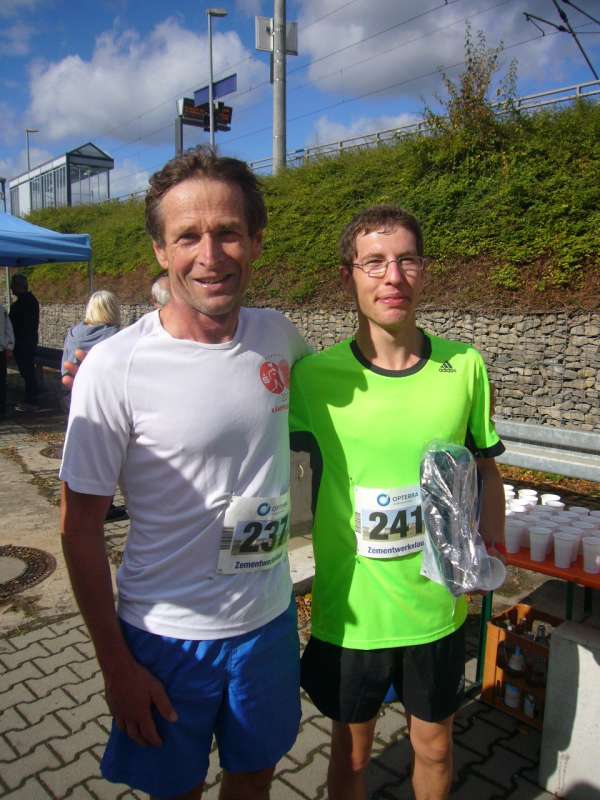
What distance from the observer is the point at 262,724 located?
1.65m

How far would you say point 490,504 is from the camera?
2.12 meters

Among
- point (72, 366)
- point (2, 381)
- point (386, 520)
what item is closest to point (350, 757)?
point (386, 520)

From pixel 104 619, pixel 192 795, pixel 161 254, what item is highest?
pixel 161 254

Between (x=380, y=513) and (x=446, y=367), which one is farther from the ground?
(x=446, y=367)

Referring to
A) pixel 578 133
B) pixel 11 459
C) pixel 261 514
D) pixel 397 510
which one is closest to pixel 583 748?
pixel 397 510

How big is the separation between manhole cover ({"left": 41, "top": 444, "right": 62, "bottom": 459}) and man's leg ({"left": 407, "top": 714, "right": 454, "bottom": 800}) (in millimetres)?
6990

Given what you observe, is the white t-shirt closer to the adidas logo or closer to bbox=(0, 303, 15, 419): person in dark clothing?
the adidas logo

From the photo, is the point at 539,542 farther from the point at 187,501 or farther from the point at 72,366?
the point at 72,366

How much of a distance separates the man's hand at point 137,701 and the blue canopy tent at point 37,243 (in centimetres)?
899

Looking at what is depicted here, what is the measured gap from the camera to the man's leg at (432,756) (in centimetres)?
190

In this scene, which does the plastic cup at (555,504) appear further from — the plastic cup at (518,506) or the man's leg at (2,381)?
the man's leg at (2,381)

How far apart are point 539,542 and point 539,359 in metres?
8.21

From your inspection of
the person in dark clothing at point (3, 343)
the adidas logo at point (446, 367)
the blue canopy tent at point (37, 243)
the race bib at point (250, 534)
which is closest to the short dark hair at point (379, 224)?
the adidas logo at point (446, 367)

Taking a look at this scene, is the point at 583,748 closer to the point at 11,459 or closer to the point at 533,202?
the point at 11,459
